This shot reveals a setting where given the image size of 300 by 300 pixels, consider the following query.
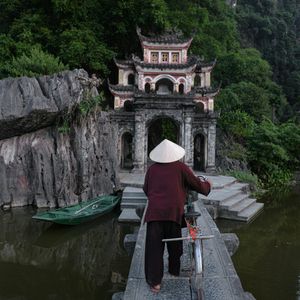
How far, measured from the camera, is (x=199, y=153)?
64.6ft

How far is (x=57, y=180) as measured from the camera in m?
Answer: 12.0

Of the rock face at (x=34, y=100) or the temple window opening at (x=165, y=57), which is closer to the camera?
the rock face at (x=34, y=100)

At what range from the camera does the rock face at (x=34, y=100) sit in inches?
444

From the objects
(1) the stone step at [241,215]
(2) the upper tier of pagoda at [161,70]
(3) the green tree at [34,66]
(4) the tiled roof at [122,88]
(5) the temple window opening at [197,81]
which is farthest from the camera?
(5) the temple window opening at [197,81]

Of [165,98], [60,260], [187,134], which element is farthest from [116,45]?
[60,260]

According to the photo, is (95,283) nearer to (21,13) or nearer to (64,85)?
(64,85)

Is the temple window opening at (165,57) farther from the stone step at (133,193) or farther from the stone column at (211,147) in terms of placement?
the stone step at (133,193)

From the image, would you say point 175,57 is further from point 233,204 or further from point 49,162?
point 233,204

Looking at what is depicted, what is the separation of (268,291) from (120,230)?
4.72m

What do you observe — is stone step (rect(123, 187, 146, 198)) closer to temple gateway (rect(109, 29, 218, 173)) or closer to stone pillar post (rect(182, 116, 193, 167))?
temple gateway (rect(109, 29, 218, 173))

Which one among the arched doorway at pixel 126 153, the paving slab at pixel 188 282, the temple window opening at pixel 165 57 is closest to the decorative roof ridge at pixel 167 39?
the temple window opening at pixel 165 57

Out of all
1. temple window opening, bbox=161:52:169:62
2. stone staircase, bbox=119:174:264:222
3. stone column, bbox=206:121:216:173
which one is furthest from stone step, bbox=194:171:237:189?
temple window opening, bbox=161:52:169:62

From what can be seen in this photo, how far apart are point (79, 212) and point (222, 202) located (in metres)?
4.47

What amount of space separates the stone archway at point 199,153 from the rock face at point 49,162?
7391mm
